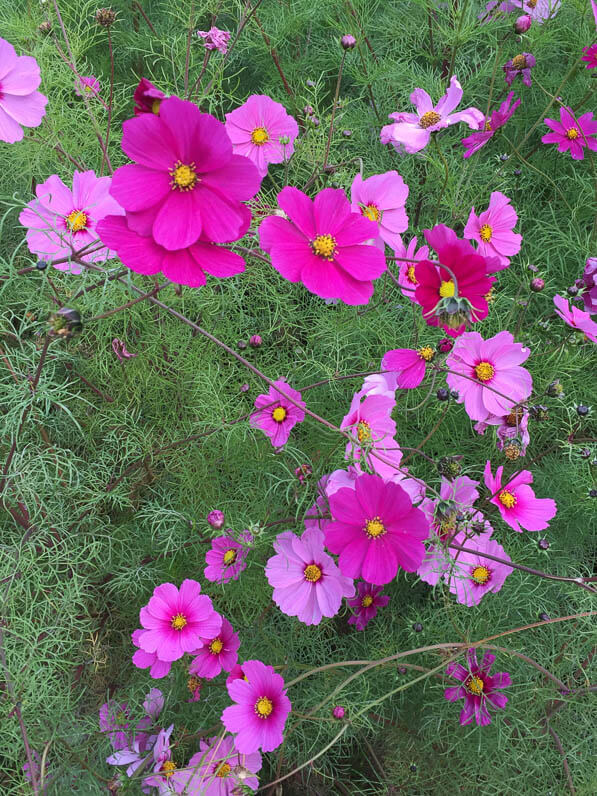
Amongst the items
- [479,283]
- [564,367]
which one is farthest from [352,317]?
[479,283]

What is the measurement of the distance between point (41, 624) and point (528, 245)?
46.3 inches

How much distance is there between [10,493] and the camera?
1.02 meters

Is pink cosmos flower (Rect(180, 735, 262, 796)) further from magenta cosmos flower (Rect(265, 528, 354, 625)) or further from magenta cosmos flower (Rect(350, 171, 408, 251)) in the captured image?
magenta cosmos flower (Rect(350, 171, 408, 251))

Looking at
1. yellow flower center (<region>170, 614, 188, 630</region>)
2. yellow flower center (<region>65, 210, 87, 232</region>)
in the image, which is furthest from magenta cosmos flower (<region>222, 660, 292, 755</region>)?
yellow flower center (<region>65, 210, 87, 232</region>)

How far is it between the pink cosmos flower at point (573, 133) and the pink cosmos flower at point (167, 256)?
0.86 metres

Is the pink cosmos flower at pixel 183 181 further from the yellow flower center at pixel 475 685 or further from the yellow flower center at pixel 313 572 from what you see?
the yellow flower center at pixel 475 685

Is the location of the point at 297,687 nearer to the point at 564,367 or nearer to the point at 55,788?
the point at 55,788

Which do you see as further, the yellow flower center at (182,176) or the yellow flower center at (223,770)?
the yellow flower center at (223,770)

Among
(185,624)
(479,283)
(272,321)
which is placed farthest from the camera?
(272,321)

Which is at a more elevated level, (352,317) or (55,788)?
(352,317)

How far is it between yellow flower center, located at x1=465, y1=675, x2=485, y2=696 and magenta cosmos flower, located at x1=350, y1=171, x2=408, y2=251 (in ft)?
2.10

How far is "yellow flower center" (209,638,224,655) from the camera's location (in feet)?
3.12

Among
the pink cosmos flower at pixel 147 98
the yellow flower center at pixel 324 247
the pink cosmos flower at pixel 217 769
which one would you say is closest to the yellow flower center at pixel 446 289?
the yellow flower center at pixel 324 247

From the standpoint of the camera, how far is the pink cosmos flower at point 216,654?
0.94 m
